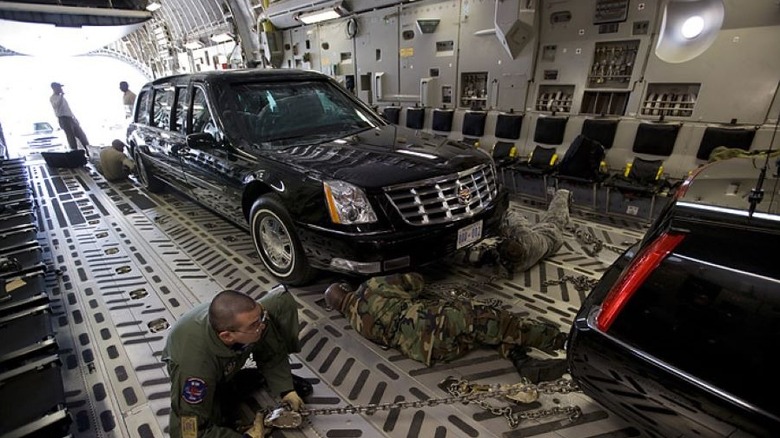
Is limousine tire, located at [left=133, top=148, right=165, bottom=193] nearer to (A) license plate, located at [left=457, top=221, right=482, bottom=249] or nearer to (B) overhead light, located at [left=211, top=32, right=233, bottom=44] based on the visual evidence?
(A) license plate, located at [left=457, top=221, right=482, bottom=249]

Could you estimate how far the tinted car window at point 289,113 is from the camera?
3.27 metres

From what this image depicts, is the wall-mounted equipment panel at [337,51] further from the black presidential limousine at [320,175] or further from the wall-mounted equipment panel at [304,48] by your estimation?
the black presidential limousine at [320,175]

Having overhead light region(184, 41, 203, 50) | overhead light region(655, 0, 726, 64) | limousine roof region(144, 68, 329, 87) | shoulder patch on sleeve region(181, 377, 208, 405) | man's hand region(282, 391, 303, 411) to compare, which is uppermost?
overhead light region(184, 41, 203, 50)

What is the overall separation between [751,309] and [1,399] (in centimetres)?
309

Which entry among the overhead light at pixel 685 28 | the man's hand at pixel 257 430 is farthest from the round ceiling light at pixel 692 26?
the man's hand at pixel 257 430

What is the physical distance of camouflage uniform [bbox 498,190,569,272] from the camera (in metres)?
3.09

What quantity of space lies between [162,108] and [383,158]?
350cm

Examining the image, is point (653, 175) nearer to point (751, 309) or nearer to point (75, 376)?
point (751, 309)

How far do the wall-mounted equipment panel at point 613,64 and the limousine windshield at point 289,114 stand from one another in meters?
3.15

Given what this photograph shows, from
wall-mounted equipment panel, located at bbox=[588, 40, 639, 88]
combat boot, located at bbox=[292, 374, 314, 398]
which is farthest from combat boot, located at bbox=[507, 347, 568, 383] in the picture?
wall-mounted equipment panel, located at bbox=[588, 40, 639, 88]

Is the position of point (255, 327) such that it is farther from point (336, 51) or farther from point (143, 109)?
point (336, 51)

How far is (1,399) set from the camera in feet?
6.07

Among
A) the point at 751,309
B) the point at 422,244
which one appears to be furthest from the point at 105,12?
the point at 751,309

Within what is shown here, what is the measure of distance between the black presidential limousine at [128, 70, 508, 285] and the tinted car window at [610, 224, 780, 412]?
139 centimetres
